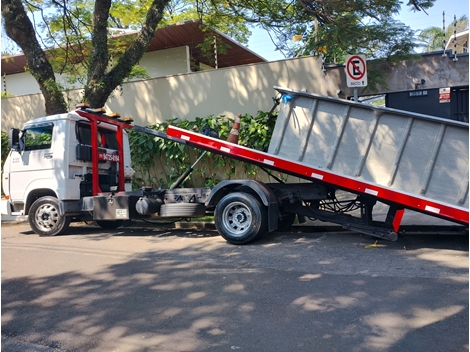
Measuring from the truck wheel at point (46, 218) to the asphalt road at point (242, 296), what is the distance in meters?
1.24

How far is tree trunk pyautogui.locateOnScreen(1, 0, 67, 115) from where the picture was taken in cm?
1107

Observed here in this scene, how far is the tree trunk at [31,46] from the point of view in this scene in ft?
36.3

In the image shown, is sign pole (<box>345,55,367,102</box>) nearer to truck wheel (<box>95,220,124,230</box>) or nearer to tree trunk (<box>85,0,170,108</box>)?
tree trunk (<box>85,0,170,108</box>)

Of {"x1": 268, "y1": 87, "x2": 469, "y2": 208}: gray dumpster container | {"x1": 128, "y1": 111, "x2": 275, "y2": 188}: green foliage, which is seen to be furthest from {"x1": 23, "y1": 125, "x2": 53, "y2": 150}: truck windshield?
{"x1": 268, "y1": 87, "x2": 469, "y2": 208}: gray dumpster container

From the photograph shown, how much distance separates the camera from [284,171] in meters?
7.91

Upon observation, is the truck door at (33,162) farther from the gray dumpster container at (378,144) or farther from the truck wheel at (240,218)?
the gray dumpster container at (378,144)

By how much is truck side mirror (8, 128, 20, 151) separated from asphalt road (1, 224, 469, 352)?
253 centimetres

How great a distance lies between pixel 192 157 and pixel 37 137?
457 cm

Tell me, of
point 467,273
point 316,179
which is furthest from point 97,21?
point 467,273

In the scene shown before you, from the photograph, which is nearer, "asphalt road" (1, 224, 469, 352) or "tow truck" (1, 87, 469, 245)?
"asphalt road" (1, 224, 469, 352)

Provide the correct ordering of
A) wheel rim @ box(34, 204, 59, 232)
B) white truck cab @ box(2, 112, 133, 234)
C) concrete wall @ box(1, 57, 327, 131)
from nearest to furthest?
white truck cab @ box(2, 112, 133, 234) → wheel rim @ box(34, 204, 59, 232) → concrete wall @ box(1, 57, 327, 131)

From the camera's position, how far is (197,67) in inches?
846

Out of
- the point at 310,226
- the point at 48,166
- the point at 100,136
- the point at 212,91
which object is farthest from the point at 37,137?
the point at 310,226

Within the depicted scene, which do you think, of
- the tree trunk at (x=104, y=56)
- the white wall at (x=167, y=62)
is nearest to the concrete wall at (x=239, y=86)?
the tree trunk at (x=104, y=56)
